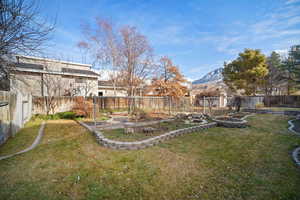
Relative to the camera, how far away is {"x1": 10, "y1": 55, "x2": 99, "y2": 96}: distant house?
11.5m

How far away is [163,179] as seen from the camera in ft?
7.82

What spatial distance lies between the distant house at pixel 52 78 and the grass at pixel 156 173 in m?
10.5

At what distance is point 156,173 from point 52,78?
13.9 metres

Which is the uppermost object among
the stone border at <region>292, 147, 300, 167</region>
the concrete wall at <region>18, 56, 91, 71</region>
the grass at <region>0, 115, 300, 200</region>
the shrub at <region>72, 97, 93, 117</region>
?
the concrete wall at <region>18, 56, 91, 71</region>

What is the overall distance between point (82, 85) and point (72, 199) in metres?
14.6

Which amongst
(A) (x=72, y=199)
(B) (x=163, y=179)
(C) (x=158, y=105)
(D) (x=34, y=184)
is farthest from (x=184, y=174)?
Answer: (C) (x=158, y=105)

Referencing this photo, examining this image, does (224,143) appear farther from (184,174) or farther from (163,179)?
(163,179)

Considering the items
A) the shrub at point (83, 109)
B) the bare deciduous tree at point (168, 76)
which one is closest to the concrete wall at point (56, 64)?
the shrub at point (83, 109)

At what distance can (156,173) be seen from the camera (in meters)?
2.58

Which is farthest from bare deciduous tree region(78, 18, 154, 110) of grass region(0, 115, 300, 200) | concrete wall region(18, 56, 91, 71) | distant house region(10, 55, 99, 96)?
grass region(0, 115, 300, 200)

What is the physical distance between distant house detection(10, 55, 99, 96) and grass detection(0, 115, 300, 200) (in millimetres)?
10507

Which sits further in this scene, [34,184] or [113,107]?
[113,107]

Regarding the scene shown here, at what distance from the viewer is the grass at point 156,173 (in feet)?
6.68

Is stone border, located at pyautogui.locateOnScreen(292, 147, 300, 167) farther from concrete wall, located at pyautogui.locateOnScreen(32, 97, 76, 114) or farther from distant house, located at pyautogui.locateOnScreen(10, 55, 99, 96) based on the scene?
distant house, located at pyautogui.locateOnScreen(10, 55, 99, 96)
